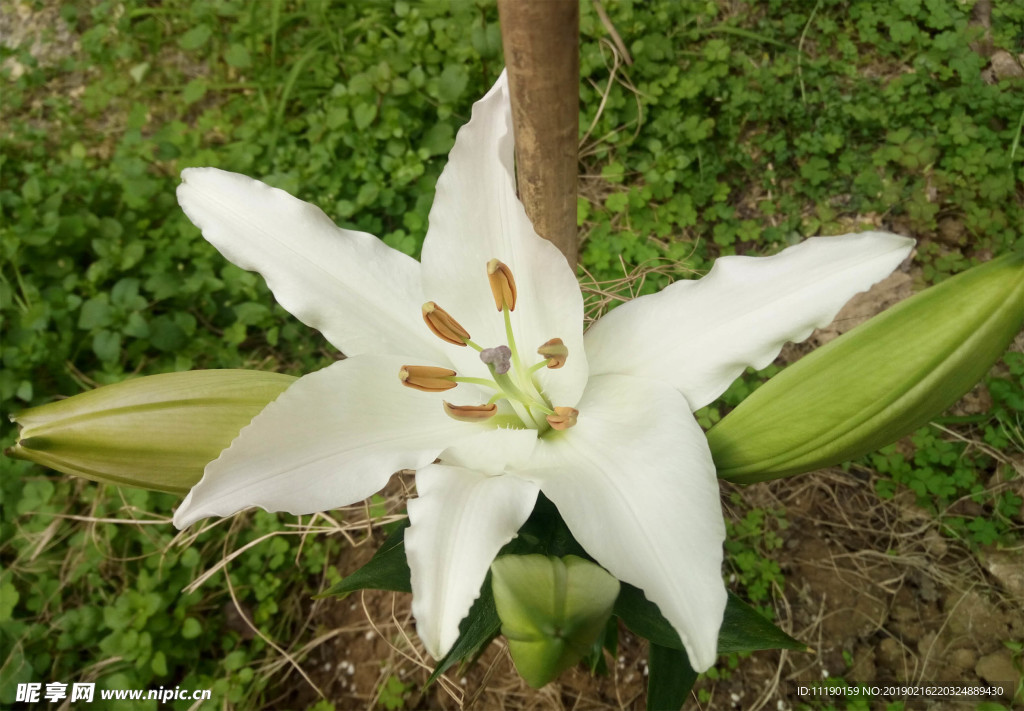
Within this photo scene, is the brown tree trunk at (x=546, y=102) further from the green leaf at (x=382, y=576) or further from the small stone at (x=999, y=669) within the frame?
the small stone at (x=999, y=669)

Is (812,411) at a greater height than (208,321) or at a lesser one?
greater

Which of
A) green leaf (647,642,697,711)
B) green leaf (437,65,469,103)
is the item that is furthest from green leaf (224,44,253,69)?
green leaf (647,642,697,711)

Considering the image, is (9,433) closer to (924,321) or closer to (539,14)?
(539,14)

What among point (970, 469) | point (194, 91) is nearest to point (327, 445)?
point (970, 469)

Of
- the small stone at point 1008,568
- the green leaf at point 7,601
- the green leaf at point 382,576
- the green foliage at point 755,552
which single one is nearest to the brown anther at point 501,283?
the green leaf at point 382,576

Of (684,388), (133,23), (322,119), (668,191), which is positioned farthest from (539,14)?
(133,23)

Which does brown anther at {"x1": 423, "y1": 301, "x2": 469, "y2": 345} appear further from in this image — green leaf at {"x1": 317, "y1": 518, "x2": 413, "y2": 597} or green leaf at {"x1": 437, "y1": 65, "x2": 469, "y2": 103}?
green leaf at {"x1": 437, "y1": 65, "x2": 469, "y2": 103}
